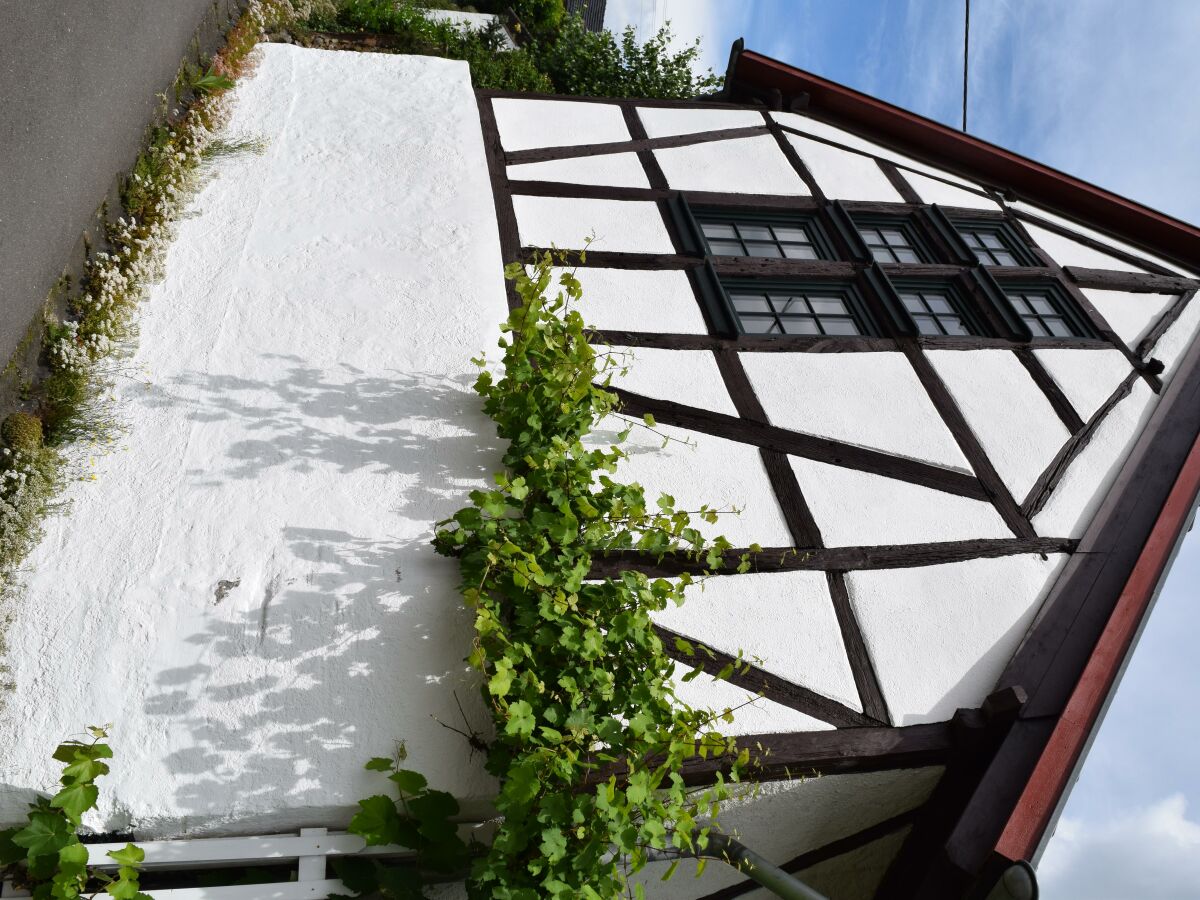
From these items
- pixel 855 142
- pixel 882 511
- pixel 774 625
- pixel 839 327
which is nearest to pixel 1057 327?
pixel 839 327

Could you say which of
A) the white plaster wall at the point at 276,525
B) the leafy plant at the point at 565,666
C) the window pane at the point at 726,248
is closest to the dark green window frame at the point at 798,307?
the window pane at the point at 726,248

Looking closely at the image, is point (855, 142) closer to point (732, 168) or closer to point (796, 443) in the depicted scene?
point (732, 168)

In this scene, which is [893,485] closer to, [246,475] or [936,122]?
[246,475]

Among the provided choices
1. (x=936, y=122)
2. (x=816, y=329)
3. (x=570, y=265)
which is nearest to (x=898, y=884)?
(x=816, y=329)

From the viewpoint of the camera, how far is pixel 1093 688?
3.25m

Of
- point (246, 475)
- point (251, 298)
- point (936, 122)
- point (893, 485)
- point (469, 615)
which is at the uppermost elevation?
point (936, 122)

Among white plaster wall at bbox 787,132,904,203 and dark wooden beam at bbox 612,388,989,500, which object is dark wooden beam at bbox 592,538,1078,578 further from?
white plaster wall at bbox 787,132,904,203

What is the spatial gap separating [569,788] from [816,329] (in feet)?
10.9

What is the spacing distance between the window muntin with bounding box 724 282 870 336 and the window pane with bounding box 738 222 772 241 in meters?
0.51

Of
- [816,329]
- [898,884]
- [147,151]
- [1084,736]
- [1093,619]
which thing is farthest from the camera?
[816,329]

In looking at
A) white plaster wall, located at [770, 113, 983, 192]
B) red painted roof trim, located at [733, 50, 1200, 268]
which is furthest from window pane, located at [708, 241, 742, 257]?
red painted roof trim, located at [733, 50, 1200, 268]

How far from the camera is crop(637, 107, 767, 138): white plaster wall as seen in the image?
6.25 m

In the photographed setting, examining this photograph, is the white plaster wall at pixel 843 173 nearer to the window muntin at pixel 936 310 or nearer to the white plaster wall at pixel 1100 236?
the window muntin at pixel 936 310

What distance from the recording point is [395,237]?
Answer: 15.3 feet
